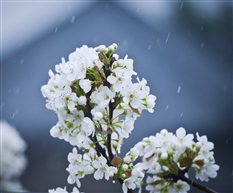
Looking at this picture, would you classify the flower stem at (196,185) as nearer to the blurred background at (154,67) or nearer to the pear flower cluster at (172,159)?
the pear flower cluster at (172,159)

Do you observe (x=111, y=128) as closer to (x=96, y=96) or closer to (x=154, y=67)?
(x=96, y=96)

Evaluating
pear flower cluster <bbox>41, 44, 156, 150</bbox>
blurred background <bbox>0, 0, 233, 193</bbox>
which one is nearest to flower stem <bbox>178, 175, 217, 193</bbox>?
pear flower cluster <bbox>41, 44, 156, 150</bbox>

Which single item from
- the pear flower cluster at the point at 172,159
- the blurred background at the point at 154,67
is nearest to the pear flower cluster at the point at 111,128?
the pear flower cluster at the point at 172,159

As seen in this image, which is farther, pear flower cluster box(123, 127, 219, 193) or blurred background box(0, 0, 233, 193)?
blurred background box(0, 0, 233, 193)

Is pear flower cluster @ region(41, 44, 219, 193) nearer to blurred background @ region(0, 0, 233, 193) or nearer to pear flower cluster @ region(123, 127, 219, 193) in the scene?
pear flower cluster @ region(123, 127, 219, 193)

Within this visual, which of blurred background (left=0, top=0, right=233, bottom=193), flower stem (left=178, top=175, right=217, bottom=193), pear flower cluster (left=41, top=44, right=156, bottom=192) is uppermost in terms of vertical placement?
blurred background (left=0, top=0, right=233, bottom=193)

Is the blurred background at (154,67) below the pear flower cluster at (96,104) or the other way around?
the other way around

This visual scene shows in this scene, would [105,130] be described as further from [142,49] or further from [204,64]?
[204,64]

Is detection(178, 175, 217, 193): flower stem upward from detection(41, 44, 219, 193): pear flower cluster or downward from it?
downward

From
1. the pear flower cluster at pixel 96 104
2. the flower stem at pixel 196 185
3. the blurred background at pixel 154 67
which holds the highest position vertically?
the blurred background at pixel 154 67

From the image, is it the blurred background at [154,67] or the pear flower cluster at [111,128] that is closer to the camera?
the pear flower cluster at [111,128]
